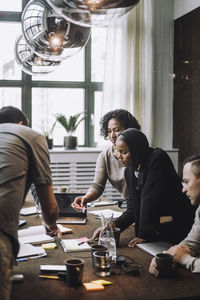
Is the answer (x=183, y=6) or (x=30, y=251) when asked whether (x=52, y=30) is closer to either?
(x=30, y=251)

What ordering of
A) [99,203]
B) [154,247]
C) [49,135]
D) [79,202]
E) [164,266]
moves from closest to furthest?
[164,266], [154,247], [79,202], [99,203], [49,135]

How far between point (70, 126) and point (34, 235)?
2689mm

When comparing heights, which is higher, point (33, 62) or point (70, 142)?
point (33, 62)

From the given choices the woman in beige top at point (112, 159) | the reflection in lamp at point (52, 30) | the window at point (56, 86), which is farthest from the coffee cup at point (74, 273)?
the window at point (56, 86)

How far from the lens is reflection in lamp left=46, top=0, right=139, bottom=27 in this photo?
126cm

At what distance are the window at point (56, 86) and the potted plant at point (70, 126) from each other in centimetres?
23

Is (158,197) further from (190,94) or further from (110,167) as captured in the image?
(190,94)

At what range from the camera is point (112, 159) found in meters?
3.41

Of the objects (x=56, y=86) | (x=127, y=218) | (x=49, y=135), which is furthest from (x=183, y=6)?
(x=127, y=218)

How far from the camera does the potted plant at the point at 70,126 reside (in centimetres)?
484

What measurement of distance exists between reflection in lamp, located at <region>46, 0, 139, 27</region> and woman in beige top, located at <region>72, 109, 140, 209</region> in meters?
1.95

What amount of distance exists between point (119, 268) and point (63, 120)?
10.7ft

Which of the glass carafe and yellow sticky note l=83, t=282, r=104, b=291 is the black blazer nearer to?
the glass carafe

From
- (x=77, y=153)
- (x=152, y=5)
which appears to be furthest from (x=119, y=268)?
(x=152, y=5)
